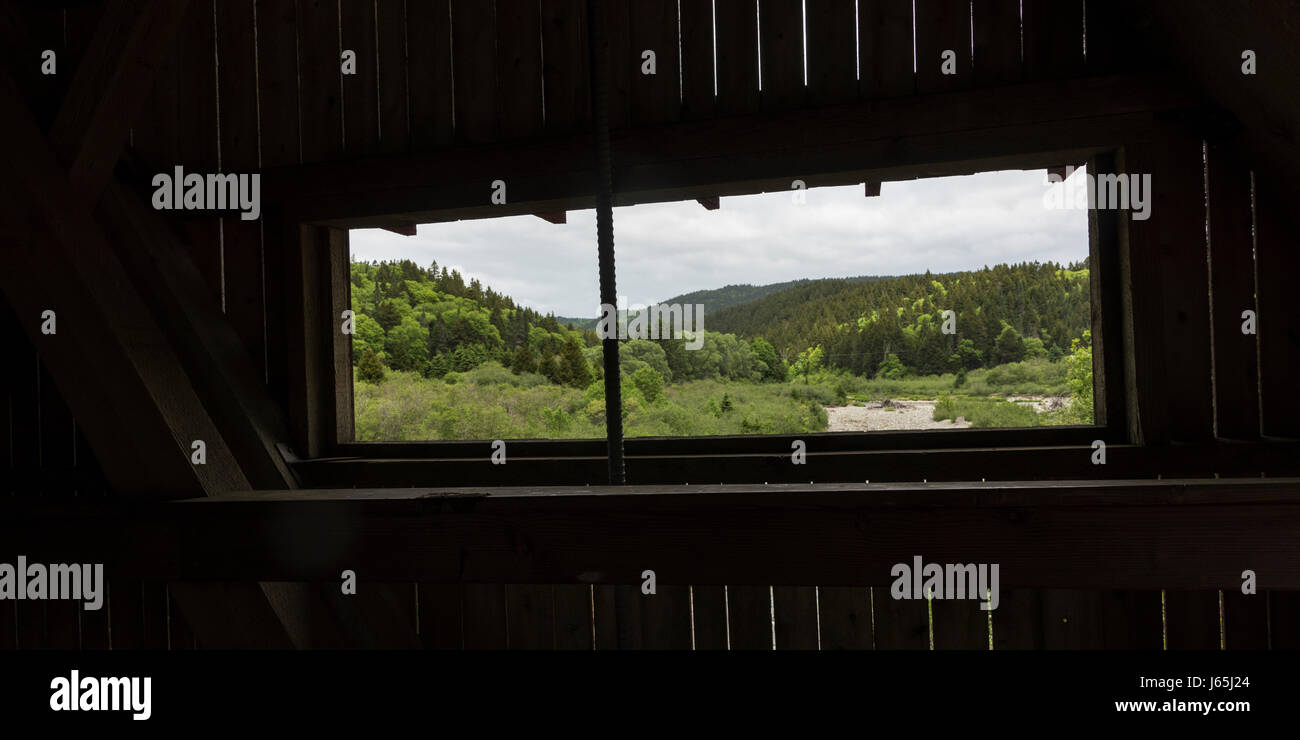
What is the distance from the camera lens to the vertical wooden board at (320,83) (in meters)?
3.24

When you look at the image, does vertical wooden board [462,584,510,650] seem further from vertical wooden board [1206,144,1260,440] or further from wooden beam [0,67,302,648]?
vertical wooden board [1206,144,1260,440]

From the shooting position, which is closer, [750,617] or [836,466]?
[836,466]

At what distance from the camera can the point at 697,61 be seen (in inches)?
114

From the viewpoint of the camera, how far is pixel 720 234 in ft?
13.6

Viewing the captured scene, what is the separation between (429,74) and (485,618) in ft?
7.34

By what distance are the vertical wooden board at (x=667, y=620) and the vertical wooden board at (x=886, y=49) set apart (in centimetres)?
201

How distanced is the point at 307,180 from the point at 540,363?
137 centimetres

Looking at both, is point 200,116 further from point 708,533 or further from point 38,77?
point 708,533

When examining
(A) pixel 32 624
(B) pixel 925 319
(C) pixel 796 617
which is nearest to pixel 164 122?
(A) pixel 32 624

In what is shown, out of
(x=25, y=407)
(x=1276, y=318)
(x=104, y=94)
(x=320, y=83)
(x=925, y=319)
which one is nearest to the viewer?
(x=104, y=94)

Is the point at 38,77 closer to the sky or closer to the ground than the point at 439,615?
closer to the sky

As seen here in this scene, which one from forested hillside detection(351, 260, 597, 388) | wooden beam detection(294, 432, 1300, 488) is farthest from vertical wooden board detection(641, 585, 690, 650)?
forested hillside detection(351, 260, 597, 388)
